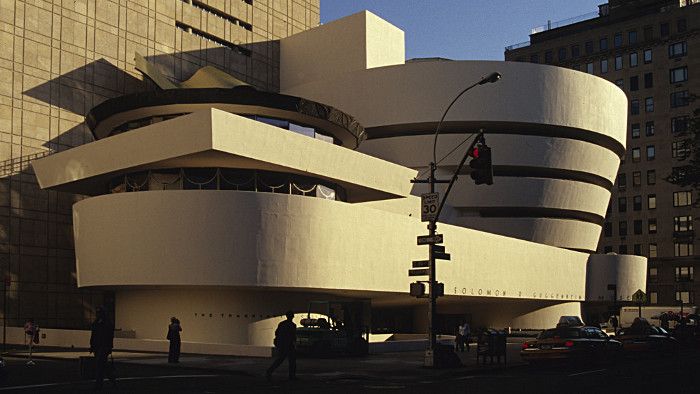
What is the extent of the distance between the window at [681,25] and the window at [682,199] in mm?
21566

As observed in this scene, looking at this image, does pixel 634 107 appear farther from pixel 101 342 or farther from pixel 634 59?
pixel 101 342

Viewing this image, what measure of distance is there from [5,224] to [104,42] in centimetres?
1479

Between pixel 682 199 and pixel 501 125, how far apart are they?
52.8m

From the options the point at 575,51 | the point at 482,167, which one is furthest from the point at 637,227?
the point at 482,167

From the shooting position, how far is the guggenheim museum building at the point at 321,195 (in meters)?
39.5

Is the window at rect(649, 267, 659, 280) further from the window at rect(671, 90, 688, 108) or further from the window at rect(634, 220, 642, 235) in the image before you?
the window at rect(671, 90, 688, 108)

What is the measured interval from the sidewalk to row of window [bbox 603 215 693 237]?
259 feet

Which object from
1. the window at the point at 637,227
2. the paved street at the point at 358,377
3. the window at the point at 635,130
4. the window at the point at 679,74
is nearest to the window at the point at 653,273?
the window at the point at 637,227

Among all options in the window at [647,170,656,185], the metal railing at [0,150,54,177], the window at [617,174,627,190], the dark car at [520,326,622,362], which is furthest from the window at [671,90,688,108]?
the dark car at [520,326,622,362]

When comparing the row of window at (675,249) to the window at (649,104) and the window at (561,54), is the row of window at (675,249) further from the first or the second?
the window at (561,54)

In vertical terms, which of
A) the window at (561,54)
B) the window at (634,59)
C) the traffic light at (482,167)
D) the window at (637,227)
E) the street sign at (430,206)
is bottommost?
the street sign at (430,206)

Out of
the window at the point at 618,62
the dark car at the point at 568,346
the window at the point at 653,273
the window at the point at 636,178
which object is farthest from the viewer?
the window at the point at 618,62

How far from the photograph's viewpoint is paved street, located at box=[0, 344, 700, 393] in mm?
19531

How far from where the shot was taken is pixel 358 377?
23734mm
